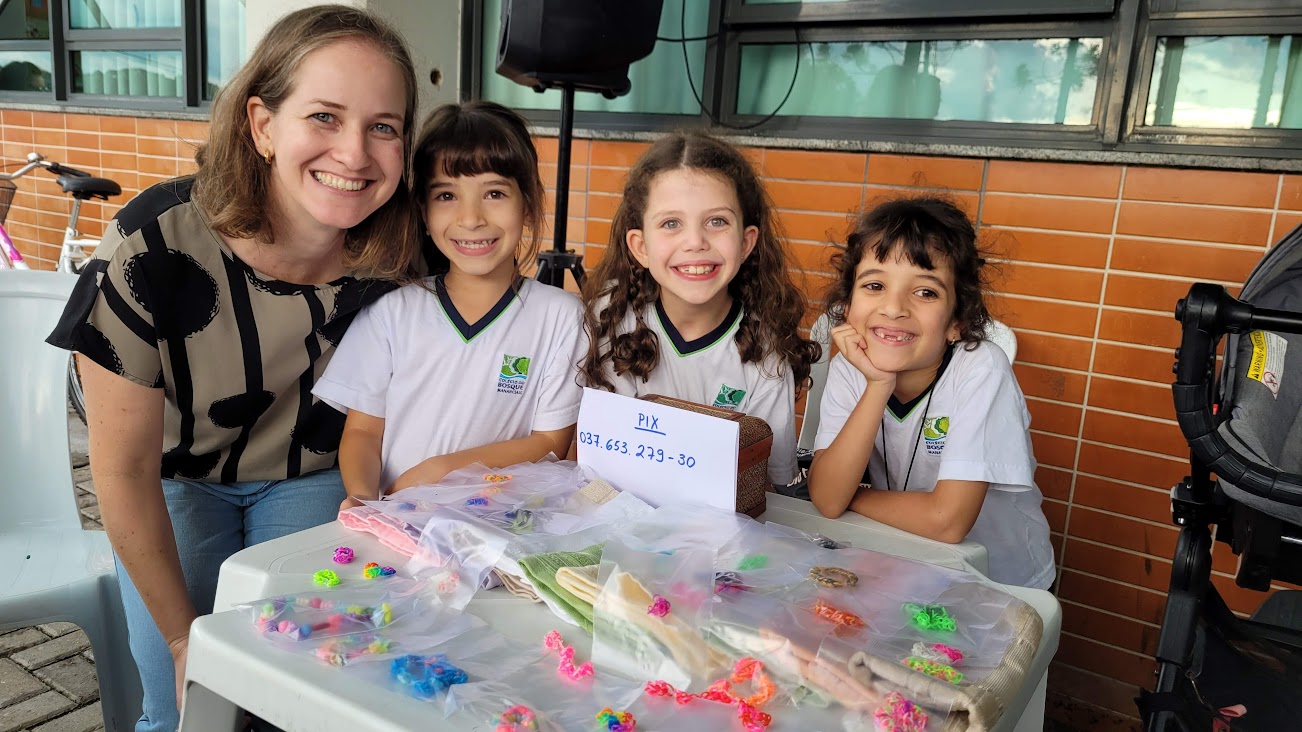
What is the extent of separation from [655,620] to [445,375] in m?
0.84

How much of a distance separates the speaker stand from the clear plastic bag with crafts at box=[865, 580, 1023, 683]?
5.17 ft

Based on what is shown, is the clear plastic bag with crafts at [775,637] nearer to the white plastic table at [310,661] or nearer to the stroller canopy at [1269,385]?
the white plastic table at [310,661]

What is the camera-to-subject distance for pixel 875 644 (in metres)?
0.79

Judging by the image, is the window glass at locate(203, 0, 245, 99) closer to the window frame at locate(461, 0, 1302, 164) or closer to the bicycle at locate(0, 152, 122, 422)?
the bicycle at locate(0, 152, 122, 422)

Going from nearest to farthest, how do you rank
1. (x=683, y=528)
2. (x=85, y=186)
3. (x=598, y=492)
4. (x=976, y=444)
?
(x=683, y=528) → (x=598, y=492) → (x=976, y=444) → (x=85, y=186)

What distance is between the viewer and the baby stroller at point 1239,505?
1.15 meters

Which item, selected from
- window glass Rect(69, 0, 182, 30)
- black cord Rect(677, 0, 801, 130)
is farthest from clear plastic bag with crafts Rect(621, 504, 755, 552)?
window glass Rect(69, 0, 182, 30)

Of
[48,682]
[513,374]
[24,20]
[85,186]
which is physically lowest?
[48,682]

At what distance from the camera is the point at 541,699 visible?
73 centimetres

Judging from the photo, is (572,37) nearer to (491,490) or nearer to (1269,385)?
(491,490)

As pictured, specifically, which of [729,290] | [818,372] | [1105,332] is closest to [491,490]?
[729,290]

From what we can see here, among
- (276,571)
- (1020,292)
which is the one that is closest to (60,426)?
(276,571)

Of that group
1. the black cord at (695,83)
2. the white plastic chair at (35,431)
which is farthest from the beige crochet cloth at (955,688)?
the black cord at (695,83)

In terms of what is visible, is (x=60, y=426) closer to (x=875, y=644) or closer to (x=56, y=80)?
(x=875, y=644)
